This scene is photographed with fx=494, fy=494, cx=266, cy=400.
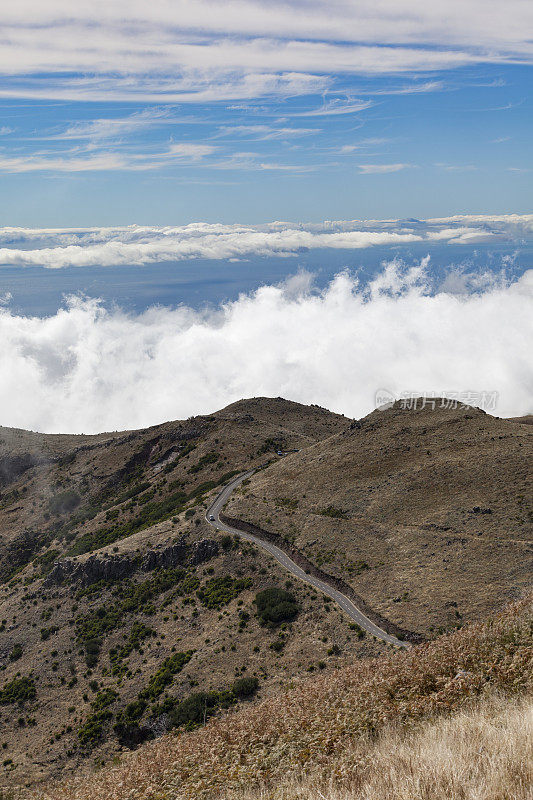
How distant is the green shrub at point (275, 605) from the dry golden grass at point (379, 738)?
2309 centimetres

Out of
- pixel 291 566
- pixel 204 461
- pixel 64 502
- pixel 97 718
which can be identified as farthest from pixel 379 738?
pixel 64 502

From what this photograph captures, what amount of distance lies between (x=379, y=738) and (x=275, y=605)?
109 ft

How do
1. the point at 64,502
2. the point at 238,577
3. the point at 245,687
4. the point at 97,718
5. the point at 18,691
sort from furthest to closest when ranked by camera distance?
the point at 64,502 < the point at 238,577 < the point at 18,691 < the point at 97,718 < the point at 245,687

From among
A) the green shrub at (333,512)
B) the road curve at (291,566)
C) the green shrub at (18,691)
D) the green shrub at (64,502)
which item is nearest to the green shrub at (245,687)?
the road curve at (291,566)

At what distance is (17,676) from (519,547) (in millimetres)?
52455

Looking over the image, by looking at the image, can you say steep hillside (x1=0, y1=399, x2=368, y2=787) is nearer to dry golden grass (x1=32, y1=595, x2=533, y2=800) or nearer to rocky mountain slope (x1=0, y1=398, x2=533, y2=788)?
rocky mountain slope (x1=0, y1=398, x2=533, y2=788)

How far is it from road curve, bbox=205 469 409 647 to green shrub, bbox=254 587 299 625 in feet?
9.90

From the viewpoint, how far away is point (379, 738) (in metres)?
15.9

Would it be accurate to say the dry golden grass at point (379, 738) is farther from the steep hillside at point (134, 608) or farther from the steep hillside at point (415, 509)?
the steep hillside at point (415, 509)

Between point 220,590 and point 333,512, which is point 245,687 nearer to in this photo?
point 220,590

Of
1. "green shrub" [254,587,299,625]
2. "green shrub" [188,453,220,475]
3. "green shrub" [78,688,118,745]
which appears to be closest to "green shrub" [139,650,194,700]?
"green shrub" [78,688,118,745]

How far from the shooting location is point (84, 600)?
61.3 metres

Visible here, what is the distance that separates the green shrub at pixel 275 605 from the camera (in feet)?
152

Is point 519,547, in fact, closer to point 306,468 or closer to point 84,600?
point 306,468
